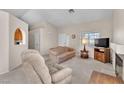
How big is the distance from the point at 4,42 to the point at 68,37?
2730mm

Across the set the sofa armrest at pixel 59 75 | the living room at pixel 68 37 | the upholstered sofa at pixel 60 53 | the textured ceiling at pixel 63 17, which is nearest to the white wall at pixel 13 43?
the living room at pixel 68 37

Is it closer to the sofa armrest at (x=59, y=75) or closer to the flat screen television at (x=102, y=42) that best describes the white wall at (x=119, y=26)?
the flat screen television at (x=102, y=42)

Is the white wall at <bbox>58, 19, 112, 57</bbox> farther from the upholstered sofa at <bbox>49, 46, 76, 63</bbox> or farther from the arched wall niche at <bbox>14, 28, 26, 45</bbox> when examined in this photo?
the arched wall niche at <bbox>14, 28, 26, 45</bbox>

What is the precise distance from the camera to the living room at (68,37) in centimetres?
390

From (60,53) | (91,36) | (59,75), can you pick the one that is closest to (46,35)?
(60,53)

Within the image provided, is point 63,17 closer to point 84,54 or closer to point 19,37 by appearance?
point 19,37

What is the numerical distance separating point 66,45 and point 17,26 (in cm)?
219

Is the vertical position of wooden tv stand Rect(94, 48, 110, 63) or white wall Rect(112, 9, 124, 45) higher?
white wall Rect(112, 9, 124, 45)

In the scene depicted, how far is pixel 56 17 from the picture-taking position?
4719 mm

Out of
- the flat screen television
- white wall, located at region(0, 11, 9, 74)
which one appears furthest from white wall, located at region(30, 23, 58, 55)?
the flat screen television

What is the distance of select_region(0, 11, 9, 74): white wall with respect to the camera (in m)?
3.29

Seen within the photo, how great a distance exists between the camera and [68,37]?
5.28 m
